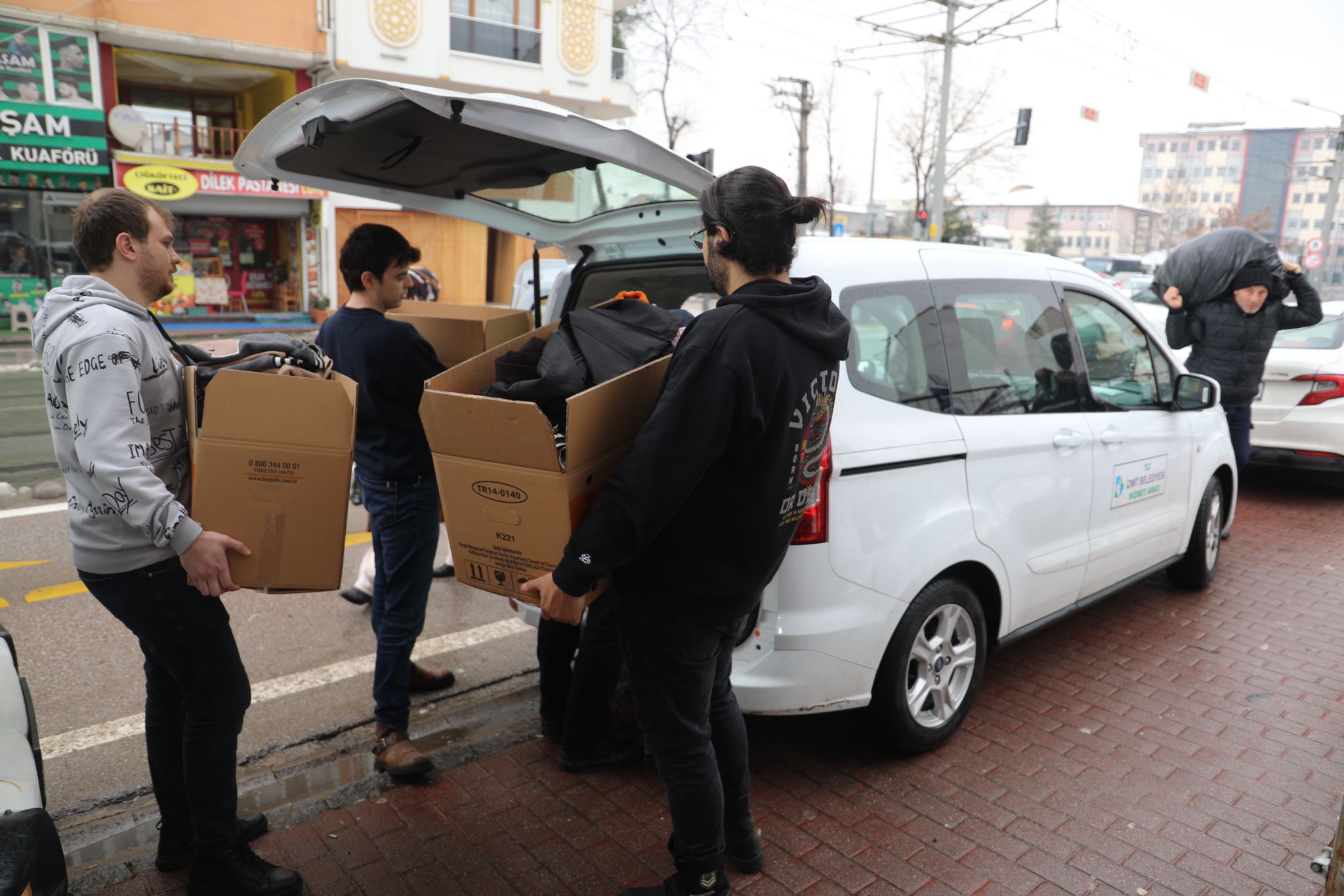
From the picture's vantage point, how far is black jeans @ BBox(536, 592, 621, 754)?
3244 millimetres

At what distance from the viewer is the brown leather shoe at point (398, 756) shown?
129 inches

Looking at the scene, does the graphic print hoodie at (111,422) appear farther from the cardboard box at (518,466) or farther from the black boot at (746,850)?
the black boot at (746,850)

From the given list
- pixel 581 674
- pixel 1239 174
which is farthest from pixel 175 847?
pixel 1239 174

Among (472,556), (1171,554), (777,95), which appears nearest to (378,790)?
(472,556)

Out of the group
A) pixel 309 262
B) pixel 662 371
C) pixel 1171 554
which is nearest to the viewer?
pixel 662 371

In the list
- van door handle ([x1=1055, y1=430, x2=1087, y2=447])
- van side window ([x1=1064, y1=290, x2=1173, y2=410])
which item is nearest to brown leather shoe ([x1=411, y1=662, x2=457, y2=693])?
van door handle ([x1=1055, y1=430, x2=1087, y2=447])

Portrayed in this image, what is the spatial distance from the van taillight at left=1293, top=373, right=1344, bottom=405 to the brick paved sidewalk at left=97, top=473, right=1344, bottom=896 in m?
3.71

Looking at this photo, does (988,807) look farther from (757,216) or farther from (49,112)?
(49,112)

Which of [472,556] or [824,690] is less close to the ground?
[472,556]

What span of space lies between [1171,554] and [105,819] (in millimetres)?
5000

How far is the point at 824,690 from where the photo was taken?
3088 millimetres

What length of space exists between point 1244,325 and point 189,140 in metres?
22.0

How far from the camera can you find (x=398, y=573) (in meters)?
3.28

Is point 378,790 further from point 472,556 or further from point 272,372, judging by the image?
point 272,372
